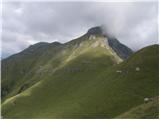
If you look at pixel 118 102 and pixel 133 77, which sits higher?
pixel 133 77

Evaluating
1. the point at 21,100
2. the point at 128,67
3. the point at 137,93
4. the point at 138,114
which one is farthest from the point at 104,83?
the point at 138,114

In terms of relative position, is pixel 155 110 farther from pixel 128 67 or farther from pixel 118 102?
pixel 128 67

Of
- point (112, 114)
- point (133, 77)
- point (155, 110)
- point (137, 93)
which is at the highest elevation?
point (133, 77)

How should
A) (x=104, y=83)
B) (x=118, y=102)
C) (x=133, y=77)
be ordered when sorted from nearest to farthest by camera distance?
(x=118, y=102)
(x=133, y=77)
(x=104, y=83)

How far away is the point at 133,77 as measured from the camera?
151125mm

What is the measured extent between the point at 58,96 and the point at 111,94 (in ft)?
176

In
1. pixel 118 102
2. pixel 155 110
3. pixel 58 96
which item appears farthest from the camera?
pixel 58 96

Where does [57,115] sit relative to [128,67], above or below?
below

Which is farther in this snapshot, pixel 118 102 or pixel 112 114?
pixel 118 102

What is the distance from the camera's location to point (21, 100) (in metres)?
198

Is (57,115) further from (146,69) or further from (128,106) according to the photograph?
(146,69)

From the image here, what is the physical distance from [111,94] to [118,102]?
11.4 meters

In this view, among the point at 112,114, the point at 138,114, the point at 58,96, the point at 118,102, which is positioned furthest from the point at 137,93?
the point at 138,114

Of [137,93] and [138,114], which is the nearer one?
[138,114]
